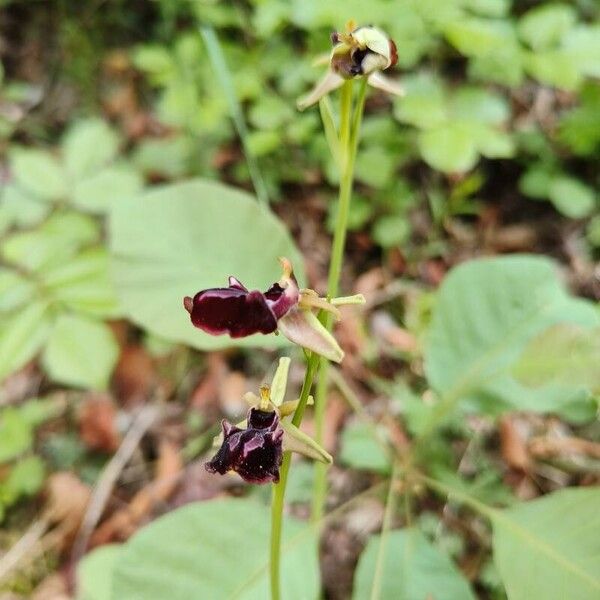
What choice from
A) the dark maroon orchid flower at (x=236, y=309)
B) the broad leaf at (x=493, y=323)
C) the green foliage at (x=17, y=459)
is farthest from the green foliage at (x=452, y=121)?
the green foliage at (x=17, y=459)

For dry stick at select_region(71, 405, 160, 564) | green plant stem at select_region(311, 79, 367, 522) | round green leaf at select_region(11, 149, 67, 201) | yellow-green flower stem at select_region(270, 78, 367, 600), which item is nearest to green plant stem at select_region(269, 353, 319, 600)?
yellow-green flower stem at select_region(270, 78, 367, 600)

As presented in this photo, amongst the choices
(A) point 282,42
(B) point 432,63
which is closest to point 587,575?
(B) point 432,63

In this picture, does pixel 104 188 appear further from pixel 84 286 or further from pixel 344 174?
pixel 344 174

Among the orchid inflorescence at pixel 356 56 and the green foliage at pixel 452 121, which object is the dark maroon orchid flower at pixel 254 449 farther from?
the green foliage at pixel 452 121

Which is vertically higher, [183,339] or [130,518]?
[183,339]

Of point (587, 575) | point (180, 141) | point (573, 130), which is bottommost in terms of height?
point (180, 141)

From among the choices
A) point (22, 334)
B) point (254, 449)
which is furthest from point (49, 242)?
point (254, 449)

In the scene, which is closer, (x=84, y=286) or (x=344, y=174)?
(x=344, y=174)

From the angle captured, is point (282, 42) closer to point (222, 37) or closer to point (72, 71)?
point (222, 37)
